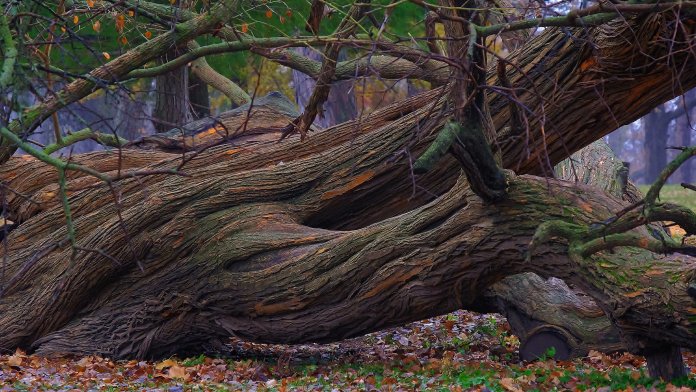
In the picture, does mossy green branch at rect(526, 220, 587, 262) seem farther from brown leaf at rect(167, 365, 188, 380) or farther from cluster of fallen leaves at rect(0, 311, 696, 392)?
brown leaf at rect(167, 365, 188, 380)

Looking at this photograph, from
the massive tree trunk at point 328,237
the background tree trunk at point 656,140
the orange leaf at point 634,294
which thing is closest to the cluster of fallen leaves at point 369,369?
the massive tree trunk at point 328,237

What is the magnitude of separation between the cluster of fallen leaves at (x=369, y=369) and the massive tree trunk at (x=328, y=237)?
0.34m

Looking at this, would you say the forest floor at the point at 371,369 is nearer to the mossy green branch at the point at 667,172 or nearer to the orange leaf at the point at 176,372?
the orange leaf at the point at 176,372

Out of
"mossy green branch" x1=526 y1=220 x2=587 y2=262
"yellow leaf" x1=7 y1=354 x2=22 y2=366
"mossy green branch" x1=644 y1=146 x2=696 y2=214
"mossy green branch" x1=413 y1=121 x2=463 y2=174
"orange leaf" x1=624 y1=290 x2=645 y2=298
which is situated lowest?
"yellow leaf" x1=7 y1=354 x2=22 y2=366

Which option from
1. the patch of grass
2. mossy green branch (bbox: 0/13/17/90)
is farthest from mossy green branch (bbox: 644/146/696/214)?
the patch of grass

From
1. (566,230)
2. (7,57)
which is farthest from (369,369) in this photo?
(7,57)

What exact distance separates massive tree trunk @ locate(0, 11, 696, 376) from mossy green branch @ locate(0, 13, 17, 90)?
1898mm

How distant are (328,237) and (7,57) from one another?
3.95 metres

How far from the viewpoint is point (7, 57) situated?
515 cm

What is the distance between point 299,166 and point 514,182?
3104 millimetres

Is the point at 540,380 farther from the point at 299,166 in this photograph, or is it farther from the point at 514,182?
the point at 299,166

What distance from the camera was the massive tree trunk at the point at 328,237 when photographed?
6.84 meters

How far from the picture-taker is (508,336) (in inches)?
375

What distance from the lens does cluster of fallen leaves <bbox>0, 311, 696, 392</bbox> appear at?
22.1 feet
